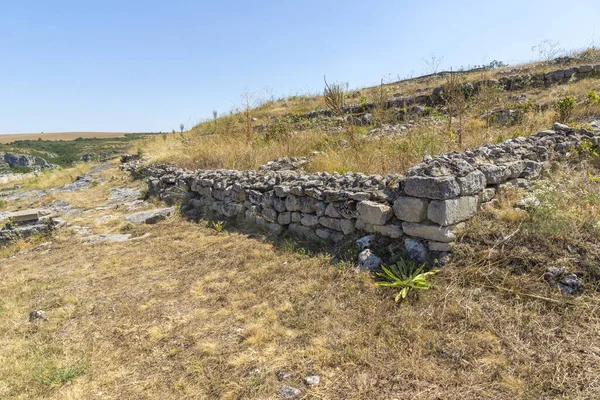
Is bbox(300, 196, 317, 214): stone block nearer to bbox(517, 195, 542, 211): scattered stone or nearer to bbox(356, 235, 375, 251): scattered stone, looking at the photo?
bbox(356, 235, 375, 251): scattered stone

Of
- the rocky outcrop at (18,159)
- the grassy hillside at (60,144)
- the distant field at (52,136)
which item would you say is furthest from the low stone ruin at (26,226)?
the distant field at (52,136)

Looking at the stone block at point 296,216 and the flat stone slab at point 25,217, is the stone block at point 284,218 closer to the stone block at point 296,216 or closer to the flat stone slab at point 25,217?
the stone block at point 296,216

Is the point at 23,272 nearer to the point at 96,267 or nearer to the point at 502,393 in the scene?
the point at 96,267

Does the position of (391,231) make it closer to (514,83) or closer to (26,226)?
(26,226)

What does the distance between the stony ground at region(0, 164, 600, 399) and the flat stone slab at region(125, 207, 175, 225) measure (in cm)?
231

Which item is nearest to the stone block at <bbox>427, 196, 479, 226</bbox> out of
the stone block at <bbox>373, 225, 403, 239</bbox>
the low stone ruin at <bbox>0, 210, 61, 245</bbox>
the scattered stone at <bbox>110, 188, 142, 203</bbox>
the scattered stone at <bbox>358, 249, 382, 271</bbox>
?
the stone block at <bbox>373, 225, 403, 239</bbox>

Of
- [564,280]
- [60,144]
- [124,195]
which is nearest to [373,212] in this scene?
[564,280]

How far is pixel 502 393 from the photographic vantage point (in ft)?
6.25

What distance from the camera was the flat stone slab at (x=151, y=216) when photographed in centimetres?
647

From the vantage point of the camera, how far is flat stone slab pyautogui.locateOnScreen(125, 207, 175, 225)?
21.2 feet

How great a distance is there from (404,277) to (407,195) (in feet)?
2.76

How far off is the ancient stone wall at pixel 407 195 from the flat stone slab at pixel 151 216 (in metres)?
1.49

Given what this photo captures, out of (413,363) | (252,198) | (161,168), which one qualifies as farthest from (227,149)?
(413,363)

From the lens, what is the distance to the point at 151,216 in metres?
6.52
